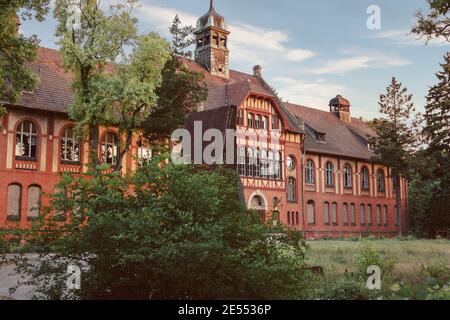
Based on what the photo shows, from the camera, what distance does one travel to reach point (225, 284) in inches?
294

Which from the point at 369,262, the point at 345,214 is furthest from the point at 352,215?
the point at 369,262

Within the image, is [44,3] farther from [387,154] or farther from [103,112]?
[387,154]

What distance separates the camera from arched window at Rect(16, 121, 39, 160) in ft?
95.3

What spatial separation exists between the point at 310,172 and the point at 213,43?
1399 cm

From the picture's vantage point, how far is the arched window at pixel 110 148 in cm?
3294

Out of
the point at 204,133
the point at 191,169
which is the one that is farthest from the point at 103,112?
the point at 191,169

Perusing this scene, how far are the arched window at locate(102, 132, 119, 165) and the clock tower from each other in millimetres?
14914

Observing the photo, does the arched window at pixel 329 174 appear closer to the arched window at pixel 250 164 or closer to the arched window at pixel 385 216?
the arched window at pixel 385 216

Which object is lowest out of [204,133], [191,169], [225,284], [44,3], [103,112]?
[225,284]

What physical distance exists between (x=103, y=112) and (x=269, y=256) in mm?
19722

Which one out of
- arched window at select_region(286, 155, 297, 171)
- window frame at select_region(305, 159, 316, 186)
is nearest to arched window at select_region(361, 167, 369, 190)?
window frame at select_region(305, 159, 316, 186)

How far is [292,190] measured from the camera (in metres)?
43.4

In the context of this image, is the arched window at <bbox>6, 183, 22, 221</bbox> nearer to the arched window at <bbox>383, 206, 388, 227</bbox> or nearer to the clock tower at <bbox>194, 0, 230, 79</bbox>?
the clock tower at <bbox>194, 0, 230, 79</bbox>

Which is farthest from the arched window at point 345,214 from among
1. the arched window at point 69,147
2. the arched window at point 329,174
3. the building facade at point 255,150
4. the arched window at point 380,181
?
the arched window at point 69,147
